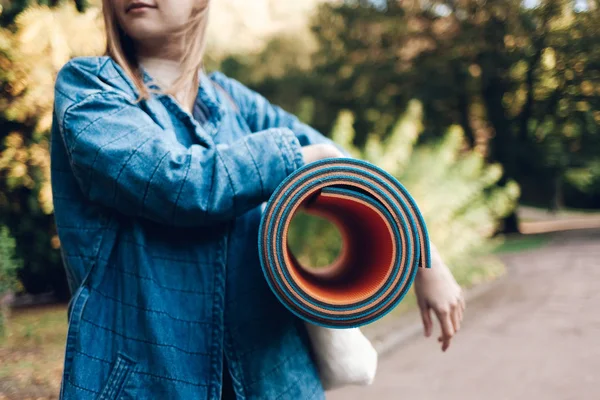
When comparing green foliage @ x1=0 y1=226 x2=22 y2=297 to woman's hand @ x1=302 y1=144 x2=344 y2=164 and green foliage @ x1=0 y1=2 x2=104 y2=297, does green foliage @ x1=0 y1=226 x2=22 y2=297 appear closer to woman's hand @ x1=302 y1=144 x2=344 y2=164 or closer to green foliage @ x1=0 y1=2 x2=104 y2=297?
green foliage @ x1=0 y1=2 x2=104 y2=297

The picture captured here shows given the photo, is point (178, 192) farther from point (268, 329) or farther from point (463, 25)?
point (463, 25)

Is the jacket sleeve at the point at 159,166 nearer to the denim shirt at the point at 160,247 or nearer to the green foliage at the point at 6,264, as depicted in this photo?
the denim shirt at the point at 160,247

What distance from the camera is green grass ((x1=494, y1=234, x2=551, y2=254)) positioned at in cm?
1233

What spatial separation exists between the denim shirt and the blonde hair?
4 cm

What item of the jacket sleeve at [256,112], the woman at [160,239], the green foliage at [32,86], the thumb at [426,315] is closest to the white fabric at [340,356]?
the woman at [160,239]

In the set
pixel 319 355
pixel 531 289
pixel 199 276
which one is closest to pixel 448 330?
pixel 319 355

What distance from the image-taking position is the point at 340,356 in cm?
113

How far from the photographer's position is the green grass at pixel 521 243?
1233 centimetres

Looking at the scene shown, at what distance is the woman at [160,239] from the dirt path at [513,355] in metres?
3.23

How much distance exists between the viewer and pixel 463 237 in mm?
7383

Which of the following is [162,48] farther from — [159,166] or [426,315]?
[426,315]

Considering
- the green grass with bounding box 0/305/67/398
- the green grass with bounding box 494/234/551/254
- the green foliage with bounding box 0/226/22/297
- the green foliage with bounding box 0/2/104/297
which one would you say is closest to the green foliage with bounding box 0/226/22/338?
the green foliage with bounding box 0/226/22/297

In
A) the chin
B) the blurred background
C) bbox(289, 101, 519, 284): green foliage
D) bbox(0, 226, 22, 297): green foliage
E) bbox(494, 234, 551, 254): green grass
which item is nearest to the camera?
the chin

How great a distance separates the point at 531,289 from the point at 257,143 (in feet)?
25.5
